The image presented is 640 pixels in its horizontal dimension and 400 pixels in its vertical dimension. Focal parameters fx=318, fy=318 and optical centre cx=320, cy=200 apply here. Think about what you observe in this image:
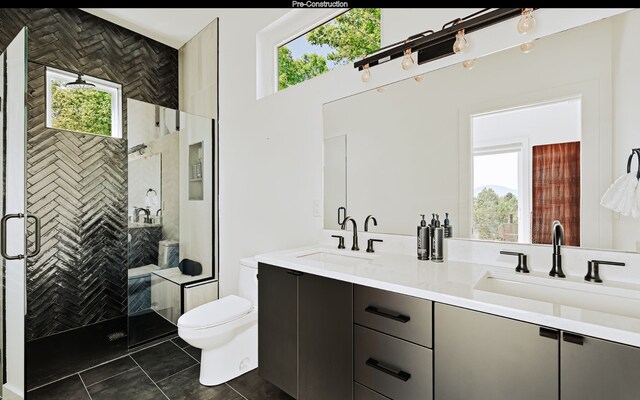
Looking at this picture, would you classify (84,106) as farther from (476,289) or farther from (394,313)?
(476,289)

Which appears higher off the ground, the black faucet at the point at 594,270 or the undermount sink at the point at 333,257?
the black faucet at the point at 594,270

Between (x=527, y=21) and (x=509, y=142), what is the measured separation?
0.51 m

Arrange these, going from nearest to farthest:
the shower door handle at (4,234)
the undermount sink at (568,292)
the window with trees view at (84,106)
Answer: the undermount sink at (568,292) → the shower door handle at (4,234) → the window with trees view at (84,106)

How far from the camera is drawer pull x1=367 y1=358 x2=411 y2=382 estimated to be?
1.23m

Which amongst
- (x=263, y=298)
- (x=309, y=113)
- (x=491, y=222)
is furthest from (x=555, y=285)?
(x=309, y=113)

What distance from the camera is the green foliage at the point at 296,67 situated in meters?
2.38

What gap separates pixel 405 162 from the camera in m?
1.85

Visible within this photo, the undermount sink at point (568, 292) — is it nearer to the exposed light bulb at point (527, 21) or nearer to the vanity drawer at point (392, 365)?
the vanity drawer at point (392, 365)

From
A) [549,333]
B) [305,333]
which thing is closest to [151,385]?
[305,333]

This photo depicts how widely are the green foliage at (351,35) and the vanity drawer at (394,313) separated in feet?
4.95

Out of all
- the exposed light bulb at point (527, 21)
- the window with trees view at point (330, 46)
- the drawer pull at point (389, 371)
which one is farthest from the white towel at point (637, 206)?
the window with trees view at point (330, 46)

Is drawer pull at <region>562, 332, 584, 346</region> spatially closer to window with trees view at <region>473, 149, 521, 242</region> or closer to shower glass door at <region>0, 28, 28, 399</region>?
window with trees view at <region>473, 149, 521, 242</region>

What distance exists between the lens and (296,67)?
251 cm

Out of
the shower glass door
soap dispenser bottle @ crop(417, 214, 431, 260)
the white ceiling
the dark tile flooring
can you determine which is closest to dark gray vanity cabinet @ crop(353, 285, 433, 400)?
soap dispenser bottle @ crop(417, 214, 431, 260)
